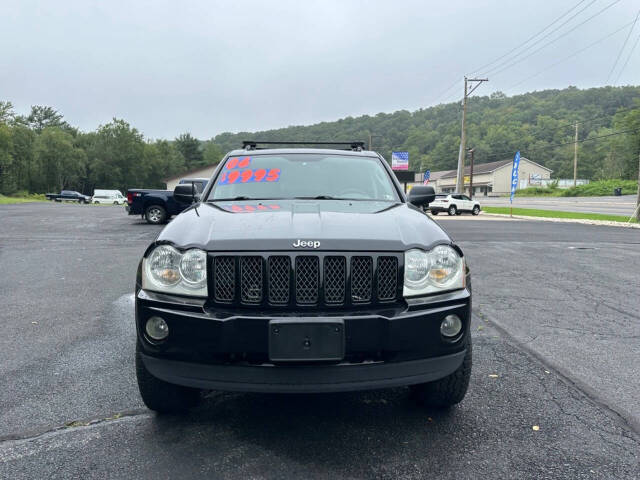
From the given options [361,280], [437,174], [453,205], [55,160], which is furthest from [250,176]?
[437,174]

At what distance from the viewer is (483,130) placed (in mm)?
Result: 68688

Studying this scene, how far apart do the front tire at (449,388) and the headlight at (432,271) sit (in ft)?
1.43

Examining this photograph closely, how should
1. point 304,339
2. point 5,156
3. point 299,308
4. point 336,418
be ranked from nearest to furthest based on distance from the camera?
point 304,339 → point 299,308 → point 336,418 → point 5,156

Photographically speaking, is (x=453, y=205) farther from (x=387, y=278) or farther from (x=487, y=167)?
(x=487, y=167)

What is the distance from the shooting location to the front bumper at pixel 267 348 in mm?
2268

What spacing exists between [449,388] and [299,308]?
1.08 metres

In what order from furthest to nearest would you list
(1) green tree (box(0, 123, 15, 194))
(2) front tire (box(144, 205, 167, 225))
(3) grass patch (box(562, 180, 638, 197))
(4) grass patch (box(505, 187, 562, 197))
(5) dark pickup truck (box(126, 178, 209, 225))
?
(4) grass patch (box(505, 187, 562, 197)), (3) grass patch (box(562, 180, 638, 197)), (1) green tree (box(0, 123, 15, 194)), (2) front tire (box(144, 205, 167, 225)), (5) dark pickup truck (box(126, 178, 209, 225))

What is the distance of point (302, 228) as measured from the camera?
2.57 metres

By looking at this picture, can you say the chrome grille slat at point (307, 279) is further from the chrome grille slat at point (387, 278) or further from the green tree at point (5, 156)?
the green tree at point (5, 156)

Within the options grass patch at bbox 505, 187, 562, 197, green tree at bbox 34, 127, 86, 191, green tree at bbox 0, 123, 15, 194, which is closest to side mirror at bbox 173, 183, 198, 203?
green tree at bbox 0, 123, 15, 194

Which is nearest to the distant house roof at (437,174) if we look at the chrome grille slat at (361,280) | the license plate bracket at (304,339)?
the chrome grille slat at (361,280)

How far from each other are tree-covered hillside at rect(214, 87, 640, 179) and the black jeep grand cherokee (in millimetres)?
41042

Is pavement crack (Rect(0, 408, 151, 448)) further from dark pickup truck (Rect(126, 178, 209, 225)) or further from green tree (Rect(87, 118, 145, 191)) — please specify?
green tree (Rect(87, 118, 145, 191))

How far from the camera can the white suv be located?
3331cm
